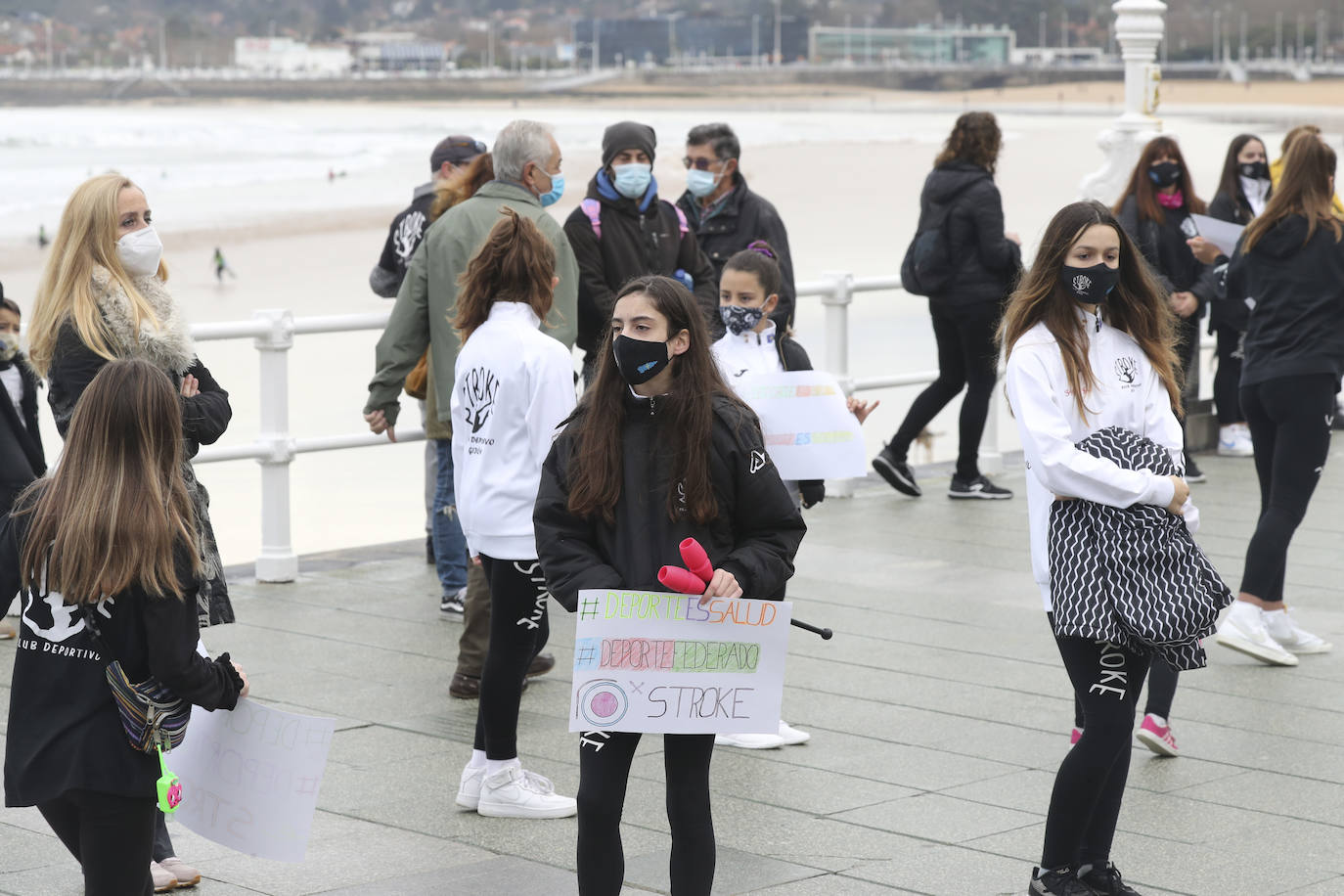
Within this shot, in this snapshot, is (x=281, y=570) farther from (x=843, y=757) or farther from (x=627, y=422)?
(x=627, y=422)

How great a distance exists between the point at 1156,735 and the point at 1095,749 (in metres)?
1.38

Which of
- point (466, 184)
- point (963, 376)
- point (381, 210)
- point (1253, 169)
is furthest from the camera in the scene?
point (381, 210)

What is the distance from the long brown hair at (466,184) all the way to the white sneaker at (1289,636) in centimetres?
324

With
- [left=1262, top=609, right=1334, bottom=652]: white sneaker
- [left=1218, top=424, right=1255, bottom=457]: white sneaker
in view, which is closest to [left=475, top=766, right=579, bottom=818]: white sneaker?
[left=1262, top=609, right=1334, bottom=652]: white sneaker

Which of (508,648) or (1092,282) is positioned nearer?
(1092,282)

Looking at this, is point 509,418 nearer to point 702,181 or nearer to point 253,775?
point 253,775

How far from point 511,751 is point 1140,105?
8.46m

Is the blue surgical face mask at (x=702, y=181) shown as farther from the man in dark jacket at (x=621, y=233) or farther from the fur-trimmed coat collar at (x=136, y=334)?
the fur-trimmed coat collar at (x=136, y=334)

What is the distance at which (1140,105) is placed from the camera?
480 inches

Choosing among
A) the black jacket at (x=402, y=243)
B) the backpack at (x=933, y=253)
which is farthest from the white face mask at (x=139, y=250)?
the backpack at (x=933, y=253)

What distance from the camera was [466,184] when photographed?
7051 mm

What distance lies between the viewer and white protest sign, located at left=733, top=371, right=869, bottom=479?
571 centimetres

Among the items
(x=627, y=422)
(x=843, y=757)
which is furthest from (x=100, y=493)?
(x=843, y=757)

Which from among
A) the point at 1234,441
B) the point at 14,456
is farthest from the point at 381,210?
the point at 14,456
